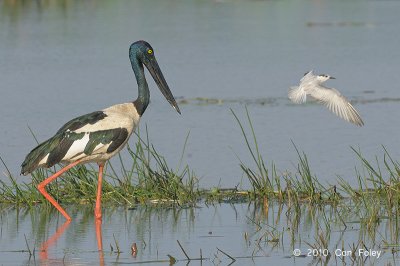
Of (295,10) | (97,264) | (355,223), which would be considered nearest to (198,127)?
(355,223)

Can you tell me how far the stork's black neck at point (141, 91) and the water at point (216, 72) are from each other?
4.49 feet

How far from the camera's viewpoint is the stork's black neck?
1028 centimetres

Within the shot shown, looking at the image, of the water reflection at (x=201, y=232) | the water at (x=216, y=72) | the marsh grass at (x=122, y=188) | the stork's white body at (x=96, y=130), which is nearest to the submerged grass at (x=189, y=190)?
the marsh grass at (x=122, y=188)

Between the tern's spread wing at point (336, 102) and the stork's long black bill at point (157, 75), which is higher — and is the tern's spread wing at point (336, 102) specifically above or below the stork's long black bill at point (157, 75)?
below

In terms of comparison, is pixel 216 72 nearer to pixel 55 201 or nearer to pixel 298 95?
pixel 298 95

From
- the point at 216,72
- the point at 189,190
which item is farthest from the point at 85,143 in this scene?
the point at 216,72

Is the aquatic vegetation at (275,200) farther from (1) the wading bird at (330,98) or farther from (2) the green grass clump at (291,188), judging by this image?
(1) the wading bird at (330,98)

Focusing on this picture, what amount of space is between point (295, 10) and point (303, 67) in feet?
37.2

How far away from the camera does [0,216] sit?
10.0 m

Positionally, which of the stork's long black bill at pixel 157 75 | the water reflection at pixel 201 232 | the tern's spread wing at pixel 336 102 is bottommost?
the water reflection at pixel 201 232

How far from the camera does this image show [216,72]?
19.6 m

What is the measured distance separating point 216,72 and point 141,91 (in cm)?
926

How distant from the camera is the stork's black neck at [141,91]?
1028 centimetres

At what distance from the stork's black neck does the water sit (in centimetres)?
137
